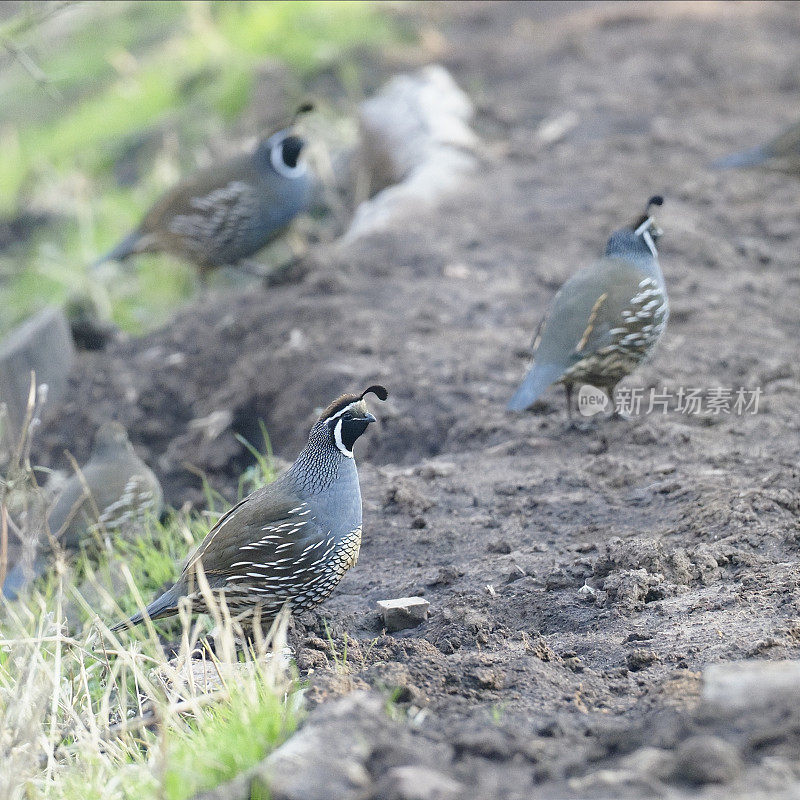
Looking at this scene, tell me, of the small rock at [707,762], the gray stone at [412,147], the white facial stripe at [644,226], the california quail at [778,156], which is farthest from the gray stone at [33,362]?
the small rock at [707,762]

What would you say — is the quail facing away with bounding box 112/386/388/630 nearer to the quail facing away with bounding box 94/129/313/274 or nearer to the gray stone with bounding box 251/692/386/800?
the gray stone with bounding box 251/692/386/800

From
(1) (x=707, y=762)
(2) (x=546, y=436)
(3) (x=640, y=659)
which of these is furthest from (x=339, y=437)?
(1) (x=707, y=762)

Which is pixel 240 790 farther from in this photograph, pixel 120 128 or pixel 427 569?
pixel 120 128

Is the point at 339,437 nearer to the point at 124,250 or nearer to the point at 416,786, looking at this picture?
the point at 416,786

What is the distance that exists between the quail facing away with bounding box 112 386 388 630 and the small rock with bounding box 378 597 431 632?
241 mm

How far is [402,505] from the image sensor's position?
→ 188 inches

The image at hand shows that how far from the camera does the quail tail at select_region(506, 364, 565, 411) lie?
5.01 meters

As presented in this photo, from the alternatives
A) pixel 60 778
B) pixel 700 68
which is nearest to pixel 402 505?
pixel 60 778

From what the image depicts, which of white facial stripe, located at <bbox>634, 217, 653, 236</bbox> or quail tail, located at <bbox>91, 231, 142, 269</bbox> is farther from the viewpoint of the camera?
quail tail, located at <bbox>91, 231, 142, 269</bbox>

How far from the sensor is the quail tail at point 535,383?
5.01 m

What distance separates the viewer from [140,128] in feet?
43.4

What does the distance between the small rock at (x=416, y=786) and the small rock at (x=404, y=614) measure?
144 centimetres

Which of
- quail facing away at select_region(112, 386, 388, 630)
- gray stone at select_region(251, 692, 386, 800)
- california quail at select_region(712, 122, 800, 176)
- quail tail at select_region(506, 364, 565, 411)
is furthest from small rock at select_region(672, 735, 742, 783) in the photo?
Answer: california quail at select_region(712, 122, 800, 176)

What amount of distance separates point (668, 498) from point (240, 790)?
2572 mm
